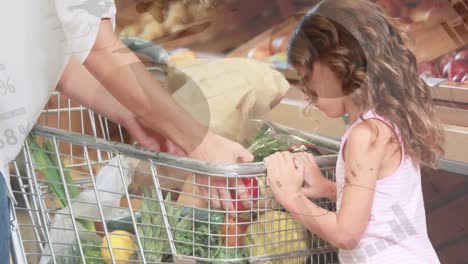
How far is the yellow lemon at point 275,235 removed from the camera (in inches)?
36.4

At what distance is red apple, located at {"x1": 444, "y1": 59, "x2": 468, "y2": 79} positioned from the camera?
0.78 meters

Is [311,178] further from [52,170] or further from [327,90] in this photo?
[52,170]

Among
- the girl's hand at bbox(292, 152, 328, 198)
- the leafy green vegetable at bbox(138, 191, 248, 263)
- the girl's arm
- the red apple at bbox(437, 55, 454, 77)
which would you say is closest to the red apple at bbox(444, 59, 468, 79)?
the red apple at bbox(437, 55, 454, 77)

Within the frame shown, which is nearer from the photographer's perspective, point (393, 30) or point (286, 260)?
point (393, 30)

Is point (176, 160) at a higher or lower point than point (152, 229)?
higher

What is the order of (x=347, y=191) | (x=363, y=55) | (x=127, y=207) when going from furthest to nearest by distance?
1. (x=127, y=207)
2. (x=347, y=191)
3. (x=363, y=55)

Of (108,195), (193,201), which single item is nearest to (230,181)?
(193,201)

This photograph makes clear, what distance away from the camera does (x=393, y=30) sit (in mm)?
773

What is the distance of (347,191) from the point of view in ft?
2.81

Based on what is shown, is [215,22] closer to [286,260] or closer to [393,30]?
[393,30]

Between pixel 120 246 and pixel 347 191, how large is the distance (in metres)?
0.33

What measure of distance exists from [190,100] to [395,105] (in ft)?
0.77

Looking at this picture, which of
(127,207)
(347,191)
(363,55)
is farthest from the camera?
(127,207)
